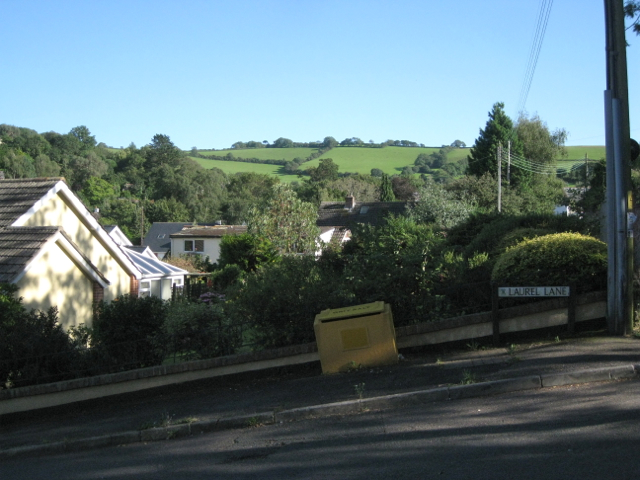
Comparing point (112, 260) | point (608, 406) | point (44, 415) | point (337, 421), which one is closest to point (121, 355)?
point (44, 415)

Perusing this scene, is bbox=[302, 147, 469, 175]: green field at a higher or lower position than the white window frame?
higher

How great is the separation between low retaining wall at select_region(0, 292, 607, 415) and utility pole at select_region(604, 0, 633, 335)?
16.6 inches

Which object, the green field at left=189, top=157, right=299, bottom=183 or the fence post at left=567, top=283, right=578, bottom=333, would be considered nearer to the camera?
the fence post at left=567, top=283, right=578, bottom=333

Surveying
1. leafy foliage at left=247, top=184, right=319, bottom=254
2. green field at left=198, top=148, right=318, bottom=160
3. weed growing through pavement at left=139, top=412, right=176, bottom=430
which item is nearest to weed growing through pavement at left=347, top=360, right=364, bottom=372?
weed growing through pavement at left=139, top=412, right=176, bottom=430

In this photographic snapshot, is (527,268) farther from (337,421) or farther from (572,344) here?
(337,421)

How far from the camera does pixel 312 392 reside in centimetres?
868

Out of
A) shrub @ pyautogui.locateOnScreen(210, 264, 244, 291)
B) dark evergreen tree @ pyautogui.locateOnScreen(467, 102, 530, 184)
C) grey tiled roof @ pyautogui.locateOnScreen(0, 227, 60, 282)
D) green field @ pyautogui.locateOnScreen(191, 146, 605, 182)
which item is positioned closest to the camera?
grey tiled roof @ pyautogui.locateOnScreen(0, 227, 60, 282)

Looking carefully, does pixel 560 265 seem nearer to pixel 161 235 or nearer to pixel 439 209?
pixel 439 209

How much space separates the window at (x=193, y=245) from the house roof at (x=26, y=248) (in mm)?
51634

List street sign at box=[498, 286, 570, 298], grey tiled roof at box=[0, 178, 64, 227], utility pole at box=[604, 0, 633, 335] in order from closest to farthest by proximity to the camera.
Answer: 1. utility pole at box=[604, 0, 633, 335]
2. street sign at box=[498, 286, 570, 298]
3. grey tiled roof at box=[0, 178, 64, 227]

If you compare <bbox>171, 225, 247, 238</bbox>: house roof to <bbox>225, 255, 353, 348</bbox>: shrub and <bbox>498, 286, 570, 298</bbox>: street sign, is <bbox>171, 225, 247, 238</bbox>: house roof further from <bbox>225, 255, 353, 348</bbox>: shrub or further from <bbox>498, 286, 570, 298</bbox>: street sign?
<bbox>498, 286, 570, 298</bbox>: street sign

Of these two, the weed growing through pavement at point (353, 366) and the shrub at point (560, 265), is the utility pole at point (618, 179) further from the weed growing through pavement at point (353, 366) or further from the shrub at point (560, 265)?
the weed growing through pavement at point (353, 366)

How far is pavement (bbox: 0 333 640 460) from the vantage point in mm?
7805

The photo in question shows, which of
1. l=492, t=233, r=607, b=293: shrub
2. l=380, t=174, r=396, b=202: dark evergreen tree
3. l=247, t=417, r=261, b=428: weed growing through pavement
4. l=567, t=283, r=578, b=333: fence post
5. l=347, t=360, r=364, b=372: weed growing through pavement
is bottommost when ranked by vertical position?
l=247, t=417, r=261, b=428: weed growing through pavement
